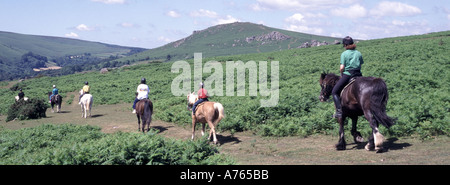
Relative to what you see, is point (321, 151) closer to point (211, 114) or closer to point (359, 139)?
point (359, 139)

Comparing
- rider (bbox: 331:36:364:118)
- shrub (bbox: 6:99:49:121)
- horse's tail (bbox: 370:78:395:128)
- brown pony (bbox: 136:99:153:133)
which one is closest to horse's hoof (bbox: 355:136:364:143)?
rider (bbox: 331:36:364:118)

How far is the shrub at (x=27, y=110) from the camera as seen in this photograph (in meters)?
24.1

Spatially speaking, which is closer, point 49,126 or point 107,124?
point 49,126

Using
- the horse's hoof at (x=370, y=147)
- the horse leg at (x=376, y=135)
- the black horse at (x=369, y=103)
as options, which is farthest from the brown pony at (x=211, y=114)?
the horse leg at (x=376, y=135)

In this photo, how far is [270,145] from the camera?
11.5m

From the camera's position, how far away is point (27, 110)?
24.1 m

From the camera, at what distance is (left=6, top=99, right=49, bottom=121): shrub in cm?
2412

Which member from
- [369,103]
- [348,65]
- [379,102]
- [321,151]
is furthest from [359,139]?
[348,65]

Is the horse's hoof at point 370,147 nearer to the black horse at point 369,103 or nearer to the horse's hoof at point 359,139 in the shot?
the black horse at point 369,103

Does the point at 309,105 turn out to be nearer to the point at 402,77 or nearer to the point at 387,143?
the point at 387,143
